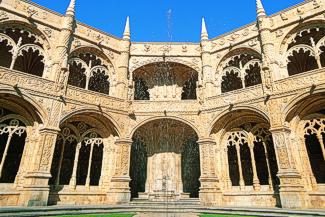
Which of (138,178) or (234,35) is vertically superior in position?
(234,35)

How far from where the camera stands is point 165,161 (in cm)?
1532

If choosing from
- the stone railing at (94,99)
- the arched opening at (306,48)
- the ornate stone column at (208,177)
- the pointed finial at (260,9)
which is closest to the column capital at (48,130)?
the stone railing at (94,99)

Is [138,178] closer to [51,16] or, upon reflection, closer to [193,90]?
[193,90]

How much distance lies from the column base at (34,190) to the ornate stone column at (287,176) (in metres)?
11.3

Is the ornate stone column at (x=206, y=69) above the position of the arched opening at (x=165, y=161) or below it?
above

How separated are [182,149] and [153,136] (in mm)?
2195

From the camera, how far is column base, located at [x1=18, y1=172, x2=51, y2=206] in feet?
34.6

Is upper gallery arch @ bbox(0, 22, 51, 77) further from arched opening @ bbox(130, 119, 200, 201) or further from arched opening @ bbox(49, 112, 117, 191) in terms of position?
arched opening @ bbox(130, 119, 200, 201)

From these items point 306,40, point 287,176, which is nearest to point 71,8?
point 306,40

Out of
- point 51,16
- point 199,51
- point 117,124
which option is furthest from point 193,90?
point 51,16

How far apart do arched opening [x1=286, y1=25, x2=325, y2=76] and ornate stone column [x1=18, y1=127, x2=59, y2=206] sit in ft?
46.5

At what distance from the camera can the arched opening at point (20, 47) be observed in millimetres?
12469

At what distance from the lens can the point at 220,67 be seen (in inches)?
626

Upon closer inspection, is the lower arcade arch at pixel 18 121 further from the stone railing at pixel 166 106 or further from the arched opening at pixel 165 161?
the arched opening at pixel 165 161
